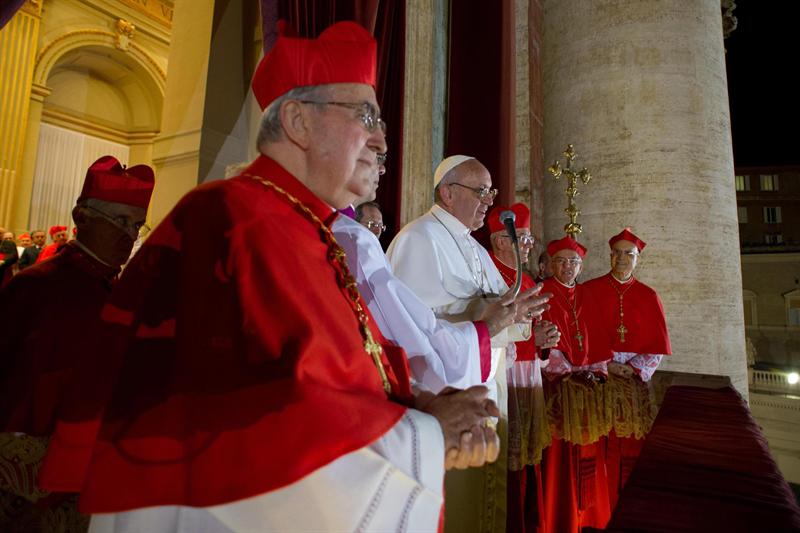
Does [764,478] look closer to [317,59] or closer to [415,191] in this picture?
[317,59]

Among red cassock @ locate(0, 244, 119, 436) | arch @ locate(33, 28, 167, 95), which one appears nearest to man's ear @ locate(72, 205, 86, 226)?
red cassock @ locate(0, 244, 119, 436)

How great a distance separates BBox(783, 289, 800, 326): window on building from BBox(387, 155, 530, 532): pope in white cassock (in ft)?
94.6

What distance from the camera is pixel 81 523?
1.66 meters

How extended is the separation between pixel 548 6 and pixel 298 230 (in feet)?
24.6

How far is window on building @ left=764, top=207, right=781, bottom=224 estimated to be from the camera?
106 feet

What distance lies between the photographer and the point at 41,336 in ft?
5.19

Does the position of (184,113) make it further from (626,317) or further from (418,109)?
(626,317)

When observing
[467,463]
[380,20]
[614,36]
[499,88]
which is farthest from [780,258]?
[467,463]

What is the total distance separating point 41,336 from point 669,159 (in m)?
6.65

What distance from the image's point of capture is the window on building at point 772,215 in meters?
32.4

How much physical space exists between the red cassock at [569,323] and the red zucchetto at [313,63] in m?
3.27

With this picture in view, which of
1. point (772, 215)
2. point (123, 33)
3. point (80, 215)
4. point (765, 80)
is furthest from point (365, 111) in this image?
point (772, 215)

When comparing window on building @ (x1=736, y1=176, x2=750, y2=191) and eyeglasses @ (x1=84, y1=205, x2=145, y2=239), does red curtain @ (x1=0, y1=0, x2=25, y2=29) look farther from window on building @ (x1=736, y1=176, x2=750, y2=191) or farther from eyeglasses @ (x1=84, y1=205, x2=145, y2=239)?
window on building @ (x1=736, y1=176, x2=750, y2=191)

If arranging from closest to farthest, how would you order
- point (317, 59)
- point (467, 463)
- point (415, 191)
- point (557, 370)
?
point (467, 463) → point (317, 59) → point (557, 370) → point (415, 191)
